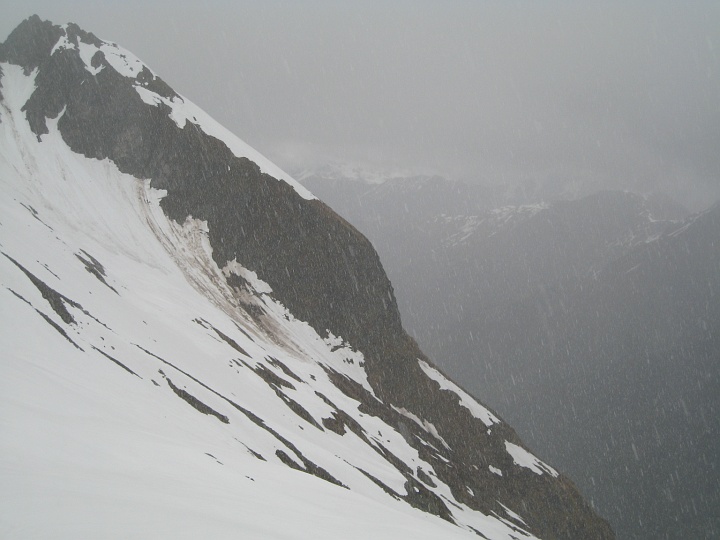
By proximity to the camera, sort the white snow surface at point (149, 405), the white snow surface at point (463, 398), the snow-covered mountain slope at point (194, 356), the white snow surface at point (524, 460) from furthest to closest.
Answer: the white snow surface at point (463, 398), the white snow surface at point (524, 460), the snow-covered mountain slope at point (194, 356), the white snow surface at point (149, 405)

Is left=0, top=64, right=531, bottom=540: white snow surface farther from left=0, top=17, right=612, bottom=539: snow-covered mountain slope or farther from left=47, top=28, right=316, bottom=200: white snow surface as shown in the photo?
left=47, top=28, right=316, bottom=200: white snow surface

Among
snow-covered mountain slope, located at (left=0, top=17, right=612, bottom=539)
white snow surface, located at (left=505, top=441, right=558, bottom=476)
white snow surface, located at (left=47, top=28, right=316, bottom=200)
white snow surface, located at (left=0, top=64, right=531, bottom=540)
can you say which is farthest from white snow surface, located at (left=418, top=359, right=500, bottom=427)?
white snow surface, located at (left=47, top=28, right=316, bottom=200)

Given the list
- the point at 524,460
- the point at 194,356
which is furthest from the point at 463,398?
the point at 194,356

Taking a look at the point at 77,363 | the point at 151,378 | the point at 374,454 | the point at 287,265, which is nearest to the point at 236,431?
the point at 151,378

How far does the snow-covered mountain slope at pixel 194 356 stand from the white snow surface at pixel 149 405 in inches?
3.5

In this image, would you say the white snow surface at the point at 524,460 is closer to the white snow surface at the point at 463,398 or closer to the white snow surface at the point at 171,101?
the white snow surface at the point at 463,398

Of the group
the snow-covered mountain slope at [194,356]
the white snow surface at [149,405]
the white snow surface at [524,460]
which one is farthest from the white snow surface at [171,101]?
the white snow surface at [524,460]

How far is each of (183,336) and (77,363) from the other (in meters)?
17.8

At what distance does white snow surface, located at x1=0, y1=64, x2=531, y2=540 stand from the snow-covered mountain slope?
9 centimetres

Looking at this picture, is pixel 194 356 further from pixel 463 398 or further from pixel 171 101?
pixel 171 101

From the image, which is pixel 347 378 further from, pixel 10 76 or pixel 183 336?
pixel 10 76

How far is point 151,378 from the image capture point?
20750mm

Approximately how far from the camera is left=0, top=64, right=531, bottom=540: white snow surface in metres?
7.34

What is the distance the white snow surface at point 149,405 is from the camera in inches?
289
